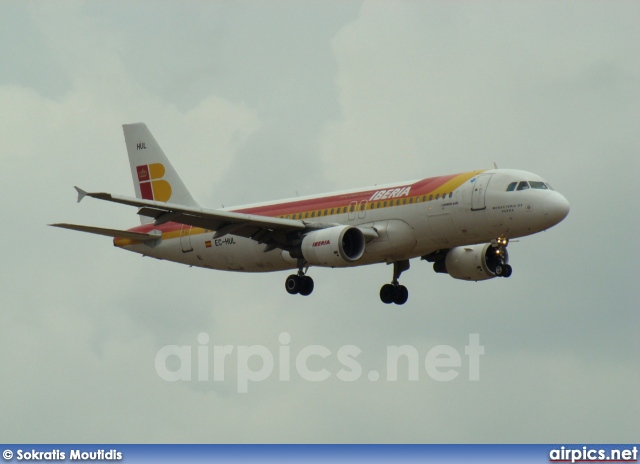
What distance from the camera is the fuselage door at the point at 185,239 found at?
76.2m

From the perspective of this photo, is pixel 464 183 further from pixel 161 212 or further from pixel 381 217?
pixel 161 212

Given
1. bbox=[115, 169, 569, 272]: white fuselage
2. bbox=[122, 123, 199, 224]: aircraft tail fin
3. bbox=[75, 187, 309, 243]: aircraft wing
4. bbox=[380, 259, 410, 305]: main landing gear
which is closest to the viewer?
bbox=[115, 169, 569, 272]: white fuselage

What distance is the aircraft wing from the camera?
67125 mm

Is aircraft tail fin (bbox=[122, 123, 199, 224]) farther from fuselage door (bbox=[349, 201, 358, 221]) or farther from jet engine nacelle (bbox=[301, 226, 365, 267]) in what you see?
jet engine nacelle (bbox=[301, 226, 365, 267])

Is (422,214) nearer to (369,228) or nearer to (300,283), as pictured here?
(369,228)

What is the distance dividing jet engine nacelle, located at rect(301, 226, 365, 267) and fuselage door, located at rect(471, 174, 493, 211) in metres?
5.46

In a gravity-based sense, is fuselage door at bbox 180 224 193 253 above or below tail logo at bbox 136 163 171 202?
below

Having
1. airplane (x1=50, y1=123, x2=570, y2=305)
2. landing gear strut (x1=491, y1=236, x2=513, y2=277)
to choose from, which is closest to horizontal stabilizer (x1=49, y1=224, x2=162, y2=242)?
airplane (x1=50, y1=123, x2=570, y2=305)

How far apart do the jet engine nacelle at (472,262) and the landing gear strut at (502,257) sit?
350cm

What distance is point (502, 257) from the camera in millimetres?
68562

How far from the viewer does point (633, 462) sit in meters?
59.0

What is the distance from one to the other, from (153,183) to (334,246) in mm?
17627

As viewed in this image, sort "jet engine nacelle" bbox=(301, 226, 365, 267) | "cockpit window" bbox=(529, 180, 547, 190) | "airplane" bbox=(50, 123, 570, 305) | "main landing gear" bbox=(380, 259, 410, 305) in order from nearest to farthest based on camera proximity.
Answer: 1. "airplane" bbox=(50, 123, 570, 305)
2. "cockpit window" bbox=(529, 180, 547, 190)
3. "jet engine nacelle" bbox=(301, 226, 365, 267)
4. "main landing gear" bbox=(380, 259, 410, 305)

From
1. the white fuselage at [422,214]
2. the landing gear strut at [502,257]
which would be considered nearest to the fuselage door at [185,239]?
the white fuselage at [422,214]
